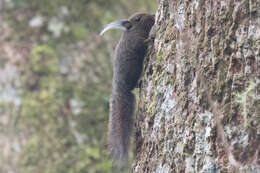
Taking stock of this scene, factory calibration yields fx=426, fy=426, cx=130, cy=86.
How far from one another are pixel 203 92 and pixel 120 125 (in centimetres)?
92

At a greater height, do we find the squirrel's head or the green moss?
the squirrel's head

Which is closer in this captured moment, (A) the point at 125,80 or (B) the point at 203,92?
(B) the point at 203,92

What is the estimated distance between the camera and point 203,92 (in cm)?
197

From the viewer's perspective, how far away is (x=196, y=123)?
1977mm

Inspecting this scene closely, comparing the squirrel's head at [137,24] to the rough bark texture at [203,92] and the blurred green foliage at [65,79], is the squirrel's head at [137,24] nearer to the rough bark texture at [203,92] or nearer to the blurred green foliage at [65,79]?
the rough bark texture at [203,92]

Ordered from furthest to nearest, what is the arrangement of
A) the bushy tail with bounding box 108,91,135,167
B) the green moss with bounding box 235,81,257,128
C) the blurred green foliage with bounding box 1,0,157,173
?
the blurred green foliage with bounding box 1,0,157,173, the bushy tail with bounding box 108,91,135,167, the green moss with bounding box 235,81,257,128

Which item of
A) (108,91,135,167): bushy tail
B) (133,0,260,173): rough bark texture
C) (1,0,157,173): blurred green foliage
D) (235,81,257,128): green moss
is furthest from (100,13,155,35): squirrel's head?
(1,0,157,173): blurred green foliage

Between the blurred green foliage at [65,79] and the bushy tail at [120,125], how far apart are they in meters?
1.83

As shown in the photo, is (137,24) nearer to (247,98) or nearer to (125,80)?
(125,80)

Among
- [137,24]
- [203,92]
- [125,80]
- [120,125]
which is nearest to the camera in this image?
[203,92]

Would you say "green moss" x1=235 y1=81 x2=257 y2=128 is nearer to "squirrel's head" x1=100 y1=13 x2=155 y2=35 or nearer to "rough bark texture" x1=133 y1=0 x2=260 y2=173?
"rough bark texture" x1=133 y1=0 x2=260 y2=173

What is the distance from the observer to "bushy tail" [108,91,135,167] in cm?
267

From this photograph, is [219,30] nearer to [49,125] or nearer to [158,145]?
[158,145]

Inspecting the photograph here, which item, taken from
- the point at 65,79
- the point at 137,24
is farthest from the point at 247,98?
the point at 65,79
